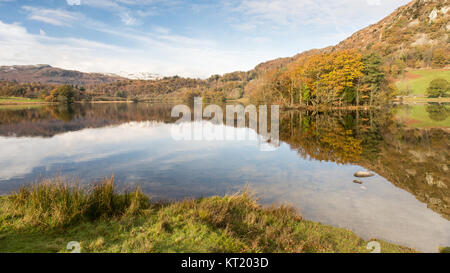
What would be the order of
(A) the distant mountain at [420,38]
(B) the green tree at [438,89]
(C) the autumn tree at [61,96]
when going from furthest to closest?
(A) the distant mountain at [420,38], (C) the autumn tree at [61,96], (B) the green tree at [438,89]

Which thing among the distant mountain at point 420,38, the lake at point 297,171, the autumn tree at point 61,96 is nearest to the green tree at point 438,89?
the distant mountain at point 420,38

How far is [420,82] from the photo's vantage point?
275 ft

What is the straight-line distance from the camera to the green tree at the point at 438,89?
72812mm

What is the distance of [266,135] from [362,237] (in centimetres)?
1808

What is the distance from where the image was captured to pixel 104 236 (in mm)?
5238

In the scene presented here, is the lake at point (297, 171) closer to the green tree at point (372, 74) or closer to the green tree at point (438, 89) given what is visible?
the green tree at point (372, 74)

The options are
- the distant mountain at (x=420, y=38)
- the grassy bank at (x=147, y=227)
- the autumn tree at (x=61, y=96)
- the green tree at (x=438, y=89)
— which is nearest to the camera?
the grassy bank at (x=147, y=227)

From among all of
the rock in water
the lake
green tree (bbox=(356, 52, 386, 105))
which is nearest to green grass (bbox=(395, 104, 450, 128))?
the lake

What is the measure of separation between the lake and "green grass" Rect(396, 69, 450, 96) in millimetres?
77029

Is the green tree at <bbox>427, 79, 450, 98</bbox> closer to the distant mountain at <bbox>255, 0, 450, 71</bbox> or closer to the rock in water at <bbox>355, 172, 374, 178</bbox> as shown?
the distant mountain at <bbox>255, 0, 450, 71</bbox>

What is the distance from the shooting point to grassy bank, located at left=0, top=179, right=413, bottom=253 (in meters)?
4.89

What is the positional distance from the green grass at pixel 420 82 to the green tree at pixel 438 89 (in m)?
3.32

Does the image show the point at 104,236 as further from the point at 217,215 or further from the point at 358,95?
the point at 358,95
